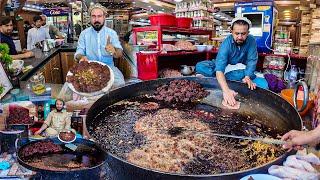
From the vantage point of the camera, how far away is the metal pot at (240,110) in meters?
1.50

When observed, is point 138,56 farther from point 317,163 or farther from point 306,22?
point 306,22

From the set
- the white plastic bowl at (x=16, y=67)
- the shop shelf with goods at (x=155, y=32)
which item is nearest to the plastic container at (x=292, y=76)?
the shop shelf with goods at (x=155, y=32)

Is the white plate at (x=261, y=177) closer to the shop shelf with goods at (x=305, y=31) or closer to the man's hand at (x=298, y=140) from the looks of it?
the man's hand at (x=298, y=140)

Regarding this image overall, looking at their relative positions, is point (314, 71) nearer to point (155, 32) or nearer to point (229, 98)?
point (229, 98)

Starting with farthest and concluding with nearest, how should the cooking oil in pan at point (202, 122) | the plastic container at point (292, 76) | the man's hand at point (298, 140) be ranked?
the plastic container at point (292, 76)
the cooking oil in pan at point (202, 122)
the man's hand at point (298, 140)

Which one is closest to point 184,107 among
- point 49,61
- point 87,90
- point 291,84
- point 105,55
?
point 87,90

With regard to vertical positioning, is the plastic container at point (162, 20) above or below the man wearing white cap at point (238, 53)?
above

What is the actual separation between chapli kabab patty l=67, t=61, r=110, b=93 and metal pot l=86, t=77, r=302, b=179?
0.71m

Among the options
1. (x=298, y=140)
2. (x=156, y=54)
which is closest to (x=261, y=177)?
(x=298, y=140)

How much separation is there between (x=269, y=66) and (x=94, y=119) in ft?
14.0

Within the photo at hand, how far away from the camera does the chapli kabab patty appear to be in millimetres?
3721

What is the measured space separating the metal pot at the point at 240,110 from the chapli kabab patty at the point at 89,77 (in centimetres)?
71

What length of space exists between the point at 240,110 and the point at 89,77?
1912 mm

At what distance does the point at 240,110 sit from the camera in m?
2.88
